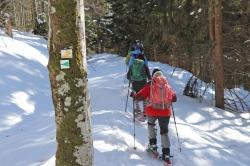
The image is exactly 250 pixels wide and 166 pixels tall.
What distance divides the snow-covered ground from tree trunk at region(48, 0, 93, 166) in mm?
3419

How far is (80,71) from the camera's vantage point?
5688 millimetres

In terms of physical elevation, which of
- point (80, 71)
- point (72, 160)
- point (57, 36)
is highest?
point (57, 36)

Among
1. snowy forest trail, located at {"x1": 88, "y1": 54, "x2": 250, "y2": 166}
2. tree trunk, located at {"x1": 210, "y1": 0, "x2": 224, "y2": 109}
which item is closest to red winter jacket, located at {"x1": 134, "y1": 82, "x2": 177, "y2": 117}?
snowy forest trail, located at {"x1": 88, "y1": 54, "x2": 250, "y2": 166}

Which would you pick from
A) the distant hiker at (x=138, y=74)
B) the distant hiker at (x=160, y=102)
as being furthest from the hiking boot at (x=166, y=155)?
the distant hiker at (x=138, y=74)

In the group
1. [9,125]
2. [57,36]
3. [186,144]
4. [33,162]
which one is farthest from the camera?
[9,125]

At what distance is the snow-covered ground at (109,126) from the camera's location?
34.0ft

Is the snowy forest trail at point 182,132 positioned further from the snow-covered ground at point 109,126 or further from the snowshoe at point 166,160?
the snowshoe at point 166,160

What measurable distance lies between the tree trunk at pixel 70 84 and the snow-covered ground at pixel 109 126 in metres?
3.42

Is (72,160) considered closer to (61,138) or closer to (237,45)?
(61,138)

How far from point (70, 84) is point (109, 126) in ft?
21.0

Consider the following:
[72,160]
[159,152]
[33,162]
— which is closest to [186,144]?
[159,152]

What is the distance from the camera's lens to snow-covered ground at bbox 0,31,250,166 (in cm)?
1035

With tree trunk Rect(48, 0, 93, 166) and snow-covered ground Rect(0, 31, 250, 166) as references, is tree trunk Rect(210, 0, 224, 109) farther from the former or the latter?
tree trunk Rect(48, 0, 93, 166)

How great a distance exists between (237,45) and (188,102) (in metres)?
3.04
